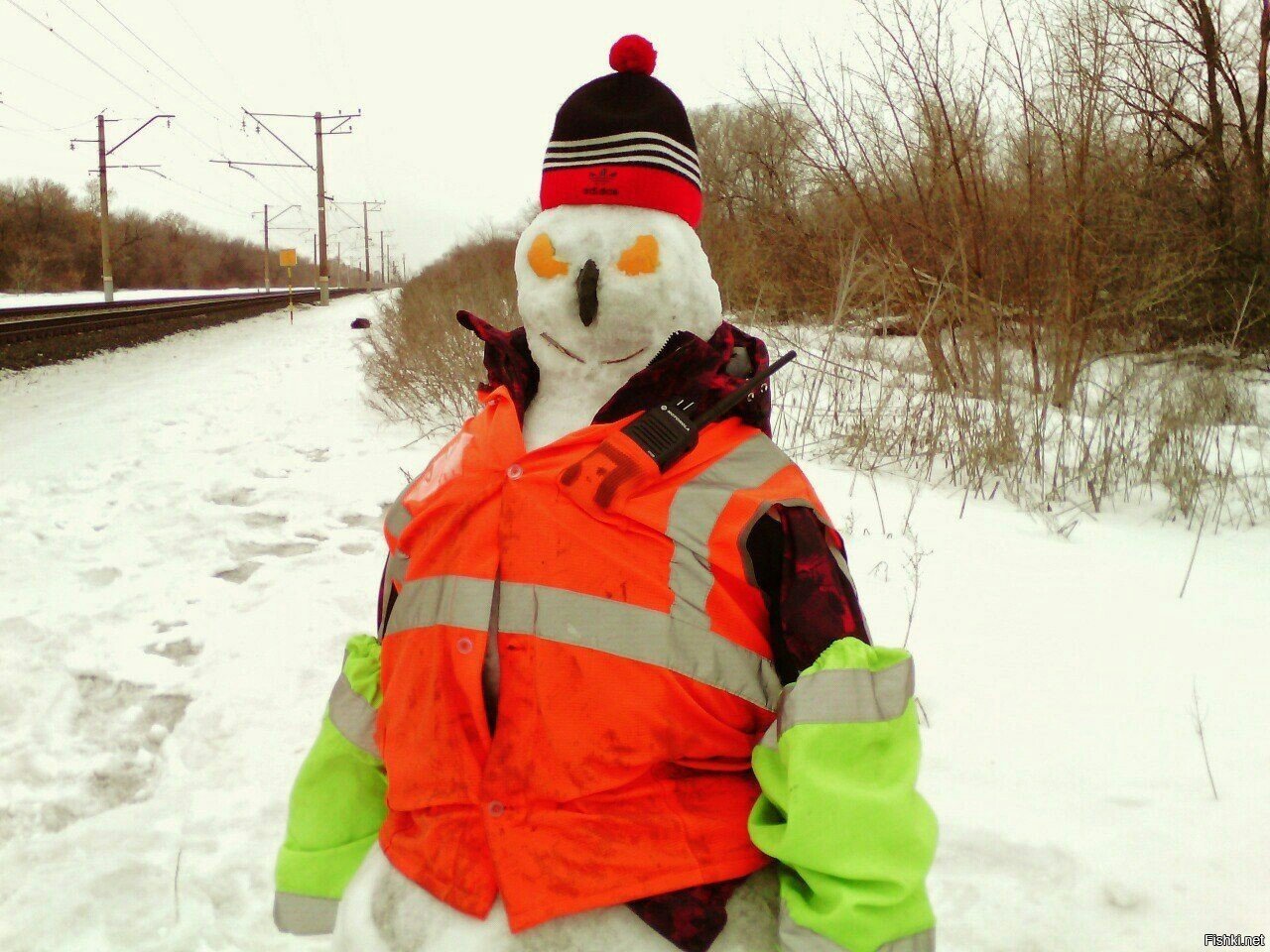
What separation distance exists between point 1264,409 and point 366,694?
27.6 feet

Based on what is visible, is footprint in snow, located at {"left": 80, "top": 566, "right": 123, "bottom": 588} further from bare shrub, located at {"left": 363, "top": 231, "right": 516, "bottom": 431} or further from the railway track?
the railway track

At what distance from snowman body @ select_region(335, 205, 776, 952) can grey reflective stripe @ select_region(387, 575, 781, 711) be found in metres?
0.08

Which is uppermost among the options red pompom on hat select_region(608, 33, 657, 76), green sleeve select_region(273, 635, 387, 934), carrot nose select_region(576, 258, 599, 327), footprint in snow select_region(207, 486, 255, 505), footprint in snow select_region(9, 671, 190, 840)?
red pompom on hat select_region(608, 33, 657, 76)

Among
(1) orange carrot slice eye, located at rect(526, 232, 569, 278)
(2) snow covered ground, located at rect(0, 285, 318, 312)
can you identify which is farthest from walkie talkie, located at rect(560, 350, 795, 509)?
(2) snow covered ground, located at rect(0, 285, 318, 312)

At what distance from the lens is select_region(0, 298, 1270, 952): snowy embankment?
5.83 ft

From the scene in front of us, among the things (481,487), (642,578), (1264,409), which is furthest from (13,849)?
(1264,409)

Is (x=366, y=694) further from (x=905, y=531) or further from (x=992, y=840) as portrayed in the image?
(x=905, y=531)

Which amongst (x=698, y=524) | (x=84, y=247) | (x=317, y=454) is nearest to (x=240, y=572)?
(x=317, y=454)

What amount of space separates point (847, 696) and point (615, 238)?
678 mm

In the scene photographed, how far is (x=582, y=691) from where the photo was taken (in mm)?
961

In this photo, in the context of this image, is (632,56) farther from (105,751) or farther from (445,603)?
(105,751)

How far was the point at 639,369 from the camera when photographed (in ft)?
3.70

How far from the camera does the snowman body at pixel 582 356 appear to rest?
921 millimetres

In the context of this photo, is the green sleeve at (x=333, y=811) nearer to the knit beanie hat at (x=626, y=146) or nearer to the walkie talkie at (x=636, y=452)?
the walkie talkie at (x=636, y=452)
